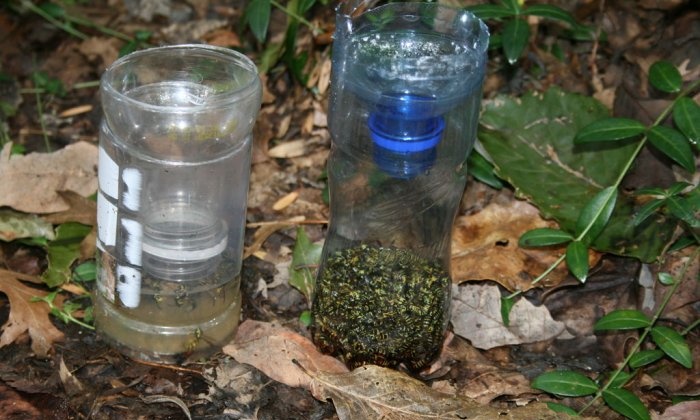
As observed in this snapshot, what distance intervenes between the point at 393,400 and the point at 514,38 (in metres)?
1.40

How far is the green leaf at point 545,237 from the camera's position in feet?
10.6

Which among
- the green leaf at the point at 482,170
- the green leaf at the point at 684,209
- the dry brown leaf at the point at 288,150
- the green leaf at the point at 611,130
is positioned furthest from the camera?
the dry brown leaf at the point at 288,150

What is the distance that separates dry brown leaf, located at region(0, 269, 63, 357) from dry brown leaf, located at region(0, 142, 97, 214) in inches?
12.3

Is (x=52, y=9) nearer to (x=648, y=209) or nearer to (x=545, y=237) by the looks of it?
(x=545, y=237)

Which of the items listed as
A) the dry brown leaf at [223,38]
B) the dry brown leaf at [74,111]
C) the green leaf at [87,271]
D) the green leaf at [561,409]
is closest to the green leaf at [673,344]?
the green leaf at [561,409]

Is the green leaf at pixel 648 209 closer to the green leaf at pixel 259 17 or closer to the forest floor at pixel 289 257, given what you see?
the forest floor at pixel 289 257

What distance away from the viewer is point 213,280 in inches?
121

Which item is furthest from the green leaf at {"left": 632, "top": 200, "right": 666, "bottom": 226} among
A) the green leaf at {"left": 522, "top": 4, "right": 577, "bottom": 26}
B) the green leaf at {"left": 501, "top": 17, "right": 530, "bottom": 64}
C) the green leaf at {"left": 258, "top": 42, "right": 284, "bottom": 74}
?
the green leaf at {"left": 258, "top": 42, "right": 284, "bottom": 74}

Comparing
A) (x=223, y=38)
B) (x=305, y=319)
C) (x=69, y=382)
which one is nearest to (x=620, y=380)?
(x=305, y=319)

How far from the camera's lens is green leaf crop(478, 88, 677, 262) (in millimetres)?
3389

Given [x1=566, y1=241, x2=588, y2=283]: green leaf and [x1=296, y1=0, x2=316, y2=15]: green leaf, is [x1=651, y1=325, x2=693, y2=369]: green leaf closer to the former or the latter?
[x1=566, y1=241, x2=588, y2=283]: green leaf

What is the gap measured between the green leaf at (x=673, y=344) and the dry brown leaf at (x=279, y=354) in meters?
0.99

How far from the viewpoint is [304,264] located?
11.2 feet

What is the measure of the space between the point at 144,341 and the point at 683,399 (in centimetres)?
171
